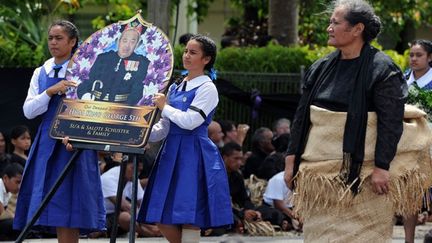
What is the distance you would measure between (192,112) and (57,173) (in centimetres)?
117

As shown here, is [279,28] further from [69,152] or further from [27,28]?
[69,152]

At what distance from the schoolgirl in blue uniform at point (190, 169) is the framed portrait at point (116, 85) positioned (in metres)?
0.24

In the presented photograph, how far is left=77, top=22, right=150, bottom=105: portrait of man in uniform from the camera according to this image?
793 cm

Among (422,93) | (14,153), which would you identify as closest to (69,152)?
(422,93)

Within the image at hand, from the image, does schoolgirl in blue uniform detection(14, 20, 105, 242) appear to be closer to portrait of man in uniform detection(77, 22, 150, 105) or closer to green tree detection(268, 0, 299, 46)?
portrait of man in uniform detection(77, 22, 150, 105)

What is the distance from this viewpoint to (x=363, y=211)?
670cm

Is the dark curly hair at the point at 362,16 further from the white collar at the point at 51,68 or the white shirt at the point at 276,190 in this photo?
the white shirt at the point at 276,190

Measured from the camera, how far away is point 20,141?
38.8ft

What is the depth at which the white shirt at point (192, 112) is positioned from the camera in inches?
310

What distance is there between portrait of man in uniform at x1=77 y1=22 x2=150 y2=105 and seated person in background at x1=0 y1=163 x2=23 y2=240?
3.00 metres

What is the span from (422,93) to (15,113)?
18.0 ft

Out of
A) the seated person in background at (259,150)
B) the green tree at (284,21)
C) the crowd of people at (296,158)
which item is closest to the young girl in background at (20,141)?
the crowd of people at (296,158)

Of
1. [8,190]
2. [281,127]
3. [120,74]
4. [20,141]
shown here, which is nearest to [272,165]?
[281,127]

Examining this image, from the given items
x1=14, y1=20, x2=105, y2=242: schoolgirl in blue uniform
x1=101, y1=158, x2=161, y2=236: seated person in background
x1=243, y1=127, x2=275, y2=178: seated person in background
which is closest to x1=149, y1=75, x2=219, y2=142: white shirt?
x1=14, y1=20, x2=105, y2=242: schoolgirl in blue uniform
